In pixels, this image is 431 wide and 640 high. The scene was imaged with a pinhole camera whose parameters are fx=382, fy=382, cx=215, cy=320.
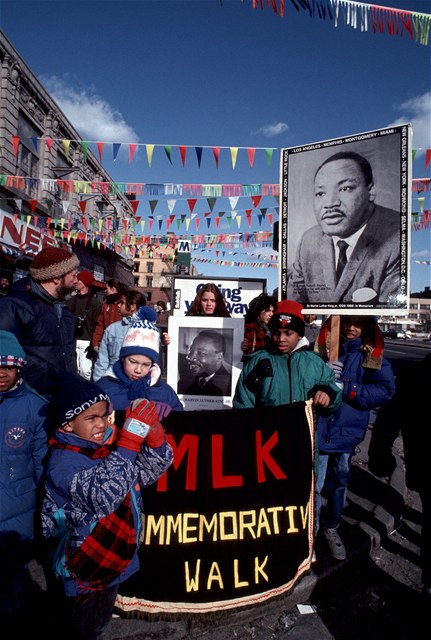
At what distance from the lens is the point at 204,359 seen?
4.49 meters

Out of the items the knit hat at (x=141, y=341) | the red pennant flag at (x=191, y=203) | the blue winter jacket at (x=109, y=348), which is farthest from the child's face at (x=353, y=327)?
the red pennant flag at (x=191, y=203)

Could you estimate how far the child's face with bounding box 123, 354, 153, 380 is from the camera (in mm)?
2365

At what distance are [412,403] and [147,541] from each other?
1930mm

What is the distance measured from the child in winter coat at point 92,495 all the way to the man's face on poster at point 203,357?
8.62 feet

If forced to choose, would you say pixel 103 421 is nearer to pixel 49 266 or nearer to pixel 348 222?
pixel 49 266

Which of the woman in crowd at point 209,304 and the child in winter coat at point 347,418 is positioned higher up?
the woman in crowd at point 209,304

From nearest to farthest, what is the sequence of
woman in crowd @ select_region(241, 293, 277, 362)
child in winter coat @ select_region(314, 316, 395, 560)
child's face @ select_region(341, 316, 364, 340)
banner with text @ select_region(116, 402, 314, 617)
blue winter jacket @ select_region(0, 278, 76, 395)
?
banner with text @ select_region(116, 402, 314, 617), blue winter jacket @ select_region(0, 278, 76, 395), child in winter coat @ select_region(314, 316, 395, 560), child's face @ select_region(341, 316, 364, 340), woman in crowd @ select_region(241, 293, 277, 362)

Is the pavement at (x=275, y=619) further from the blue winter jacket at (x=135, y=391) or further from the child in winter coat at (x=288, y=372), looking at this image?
the child in winter coat at (x=288, y=372)

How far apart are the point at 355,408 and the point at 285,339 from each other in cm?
100

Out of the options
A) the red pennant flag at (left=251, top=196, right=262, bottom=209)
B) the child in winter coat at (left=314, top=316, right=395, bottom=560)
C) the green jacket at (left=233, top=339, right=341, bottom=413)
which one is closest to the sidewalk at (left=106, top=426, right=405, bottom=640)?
the child in winter coat at (left=314, top=316, right=395, bottom=560)

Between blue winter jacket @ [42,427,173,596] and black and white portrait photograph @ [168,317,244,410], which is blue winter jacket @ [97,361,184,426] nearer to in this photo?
blue winter jacket @ [42,427,173,596]

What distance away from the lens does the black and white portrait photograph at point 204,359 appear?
447cm

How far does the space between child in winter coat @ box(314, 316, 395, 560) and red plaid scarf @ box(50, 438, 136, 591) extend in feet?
5.92

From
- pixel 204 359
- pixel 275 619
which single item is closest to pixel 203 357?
pixel 204 359
